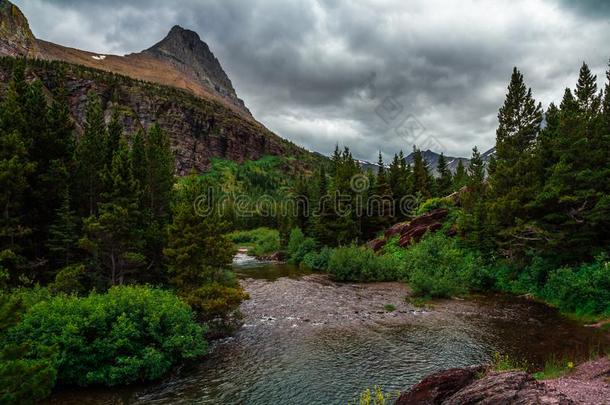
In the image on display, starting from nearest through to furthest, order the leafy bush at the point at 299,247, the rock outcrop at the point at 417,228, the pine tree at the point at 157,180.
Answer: the pine tree at the point at 157,180
the rock outcrop at the point at 417,228
the leafy bush at the point at 299,247

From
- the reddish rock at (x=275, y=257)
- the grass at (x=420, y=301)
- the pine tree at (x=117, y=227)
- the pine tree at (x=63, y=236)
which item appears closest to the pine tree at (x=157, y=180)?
the pine tree at (x=117, y=227)

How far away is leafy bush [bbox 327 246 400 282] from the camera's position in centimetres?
4412

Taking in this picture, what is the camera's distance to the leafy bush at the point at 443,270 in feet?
107

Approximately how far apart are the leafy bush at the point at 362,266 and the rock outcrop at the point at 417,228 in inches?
235

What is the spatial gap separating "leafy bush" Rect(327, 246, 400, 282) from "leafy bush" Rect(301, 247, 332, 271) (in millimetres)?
7590

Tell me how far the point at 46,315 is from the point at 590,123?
Result: 4124cm

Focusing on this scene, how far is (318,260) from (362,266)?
12.9 m

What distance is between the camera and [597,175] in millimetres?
27484

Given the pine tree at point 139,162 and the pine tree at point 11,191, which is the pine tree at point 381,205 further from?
the pine tree at point 11,191

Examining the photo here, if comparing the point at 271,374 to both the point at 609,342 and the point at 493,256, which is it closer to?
the point at 609,342

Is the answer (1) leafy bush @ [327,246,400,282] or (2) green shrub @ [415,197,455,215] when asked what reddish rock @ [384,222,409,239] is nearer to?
(2) green shrub @ [415,197,455,215]

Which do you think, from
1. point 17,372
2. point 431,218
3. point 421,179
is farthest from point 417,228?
point 17,372

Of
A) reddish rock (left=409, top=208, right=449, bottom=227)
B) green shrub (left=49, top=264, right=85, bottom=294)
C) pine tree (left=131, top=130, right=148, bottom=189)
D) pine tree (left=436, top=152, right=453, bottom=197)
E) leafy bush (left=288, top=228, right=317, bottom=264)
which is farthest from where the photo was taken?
pine tree (left=436, top=152, right=453, bottom=197)

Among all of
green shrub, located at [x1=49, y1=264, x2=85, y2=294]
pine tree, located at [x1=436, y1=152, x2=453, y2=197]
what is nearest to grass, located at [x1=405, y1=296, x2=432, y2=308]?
green shrub, located at [x1=49, y1=264, x2=85, y2=294]
